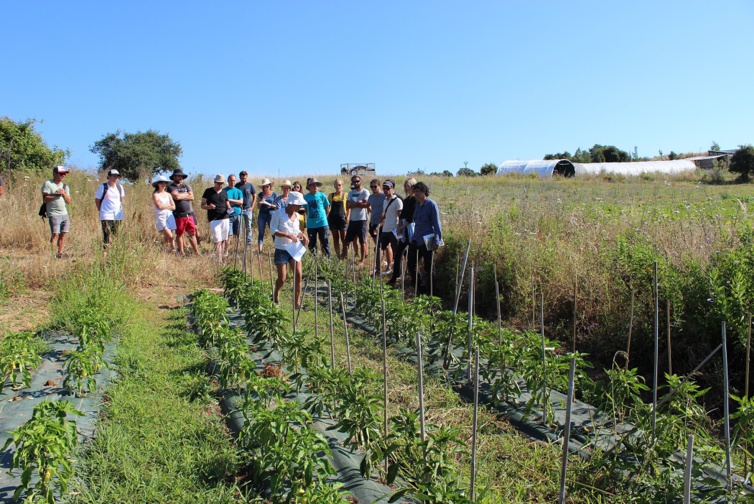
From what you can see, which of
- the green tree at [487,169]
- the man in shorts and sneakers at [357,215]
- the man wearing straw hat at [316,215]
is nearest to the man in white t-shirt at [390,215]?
the man in shorts and sneakers at [357,215]

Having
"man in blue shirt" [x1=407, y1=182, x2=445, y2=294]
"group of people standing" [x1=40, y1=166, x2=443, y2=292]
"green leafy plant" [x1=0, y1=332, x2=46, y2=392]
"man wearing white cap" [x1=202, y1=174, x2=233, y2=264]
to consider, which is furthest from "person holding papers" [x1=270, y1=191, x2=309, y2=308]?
"man wearing white cap" [x1=202, y1=174, x2=233, y2=264]

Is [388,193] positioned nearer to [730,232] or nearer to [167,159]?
[730,232]

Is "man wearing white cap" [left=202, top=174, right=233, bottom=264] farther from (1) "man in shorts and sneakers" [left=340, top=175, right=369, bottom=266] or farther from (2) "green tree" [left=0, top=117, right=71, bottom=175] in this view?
(2) "green tree" [left=0, top=117, right=71, bottom=175]

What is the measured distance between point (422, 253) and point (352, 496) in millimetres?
4857

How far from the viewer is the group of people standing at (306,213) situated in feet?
23.9

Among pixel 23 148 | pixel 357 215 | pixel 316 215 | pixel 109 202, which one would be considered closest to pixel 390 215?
pixel 357 215

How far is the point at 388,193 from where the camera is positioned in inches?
310

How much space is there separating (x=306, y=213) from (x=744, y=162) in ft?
87.7

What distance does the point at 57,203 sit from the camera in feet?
25.7

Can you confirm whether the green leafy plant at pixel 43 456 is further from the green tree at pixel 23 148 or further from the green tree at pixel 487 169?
the green tree at pixel 487 169

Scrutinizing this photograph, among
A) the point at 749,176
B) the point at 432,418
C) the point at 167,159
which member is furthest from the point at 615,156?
the point at 432,418

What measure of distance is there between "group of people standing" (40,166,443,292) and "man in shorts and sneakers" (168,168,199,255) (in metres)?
0.02

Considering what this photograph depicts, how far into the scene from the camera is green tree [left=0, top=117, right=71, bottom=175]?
13.1 meters

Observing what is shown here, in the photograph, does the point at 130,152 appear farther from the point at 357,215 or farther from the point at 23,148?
the point at 357,215
